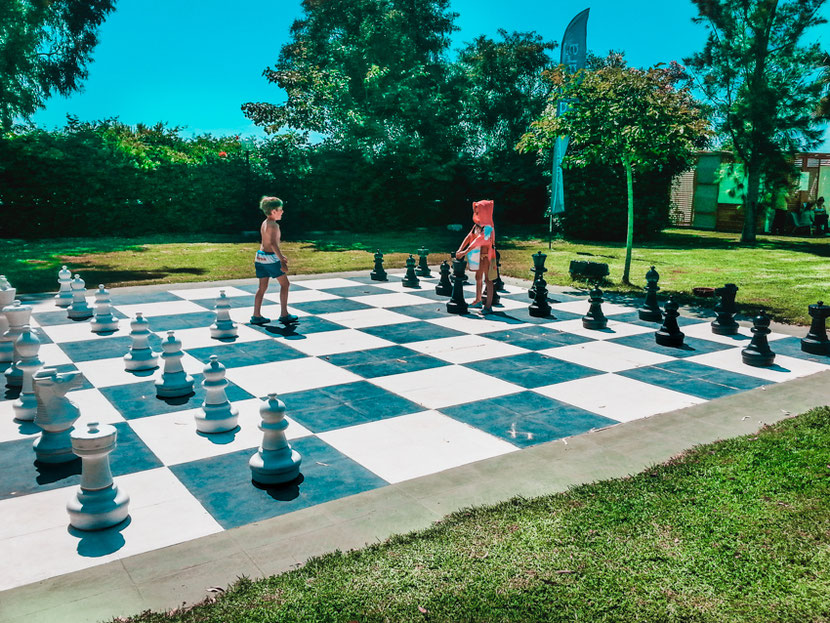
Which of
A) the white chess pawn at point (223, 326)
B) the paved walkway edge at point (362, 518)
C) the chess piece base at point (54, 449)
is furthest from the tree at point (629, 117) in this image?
the chess piece base at point (54, 449)

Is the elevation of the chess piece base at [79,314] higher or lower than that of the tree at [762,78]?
lower

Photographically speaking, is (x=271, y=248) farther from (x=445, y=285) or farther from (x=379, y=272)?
(x=379, y=272)

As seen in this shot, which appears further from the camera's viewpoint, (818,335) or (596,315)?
(596,315)

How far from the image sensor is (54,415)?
14.8 ft

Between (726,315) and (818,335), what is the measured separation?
1.14 meters

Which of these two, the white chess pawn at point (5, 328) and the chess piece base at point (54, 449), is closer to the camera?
the chess piece base at point (54, 449)

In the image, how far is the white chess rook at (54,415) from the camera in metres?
4.46

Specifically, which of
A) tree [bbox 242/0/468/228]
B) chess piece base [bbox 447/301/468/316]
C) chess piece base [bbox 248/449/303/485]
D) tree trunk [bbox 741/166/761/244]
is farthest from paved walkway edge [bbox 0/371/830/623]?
tree [bbox 242/0/468/228]

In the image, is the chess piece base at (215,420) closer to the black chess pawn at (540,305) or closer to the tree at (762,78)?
the black chess pawn at (540,305)

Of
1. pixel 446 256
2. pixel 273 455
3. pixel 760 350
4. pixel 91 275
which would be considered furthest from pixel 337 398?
pixel 446 256

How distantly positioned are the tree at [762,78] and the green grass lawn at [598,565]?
2000 cm

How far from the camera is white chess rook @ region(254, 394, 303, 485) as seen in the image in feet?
13.9

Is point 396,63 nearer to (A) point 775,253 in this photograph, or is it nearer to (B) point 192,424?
(A) point 775,253

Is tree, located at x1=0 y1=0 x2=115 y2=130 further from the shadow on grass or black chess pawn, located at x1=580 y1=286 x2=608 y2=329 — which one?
black chess pawn, located at x1=580 y1=286 x2=608 y2=329
